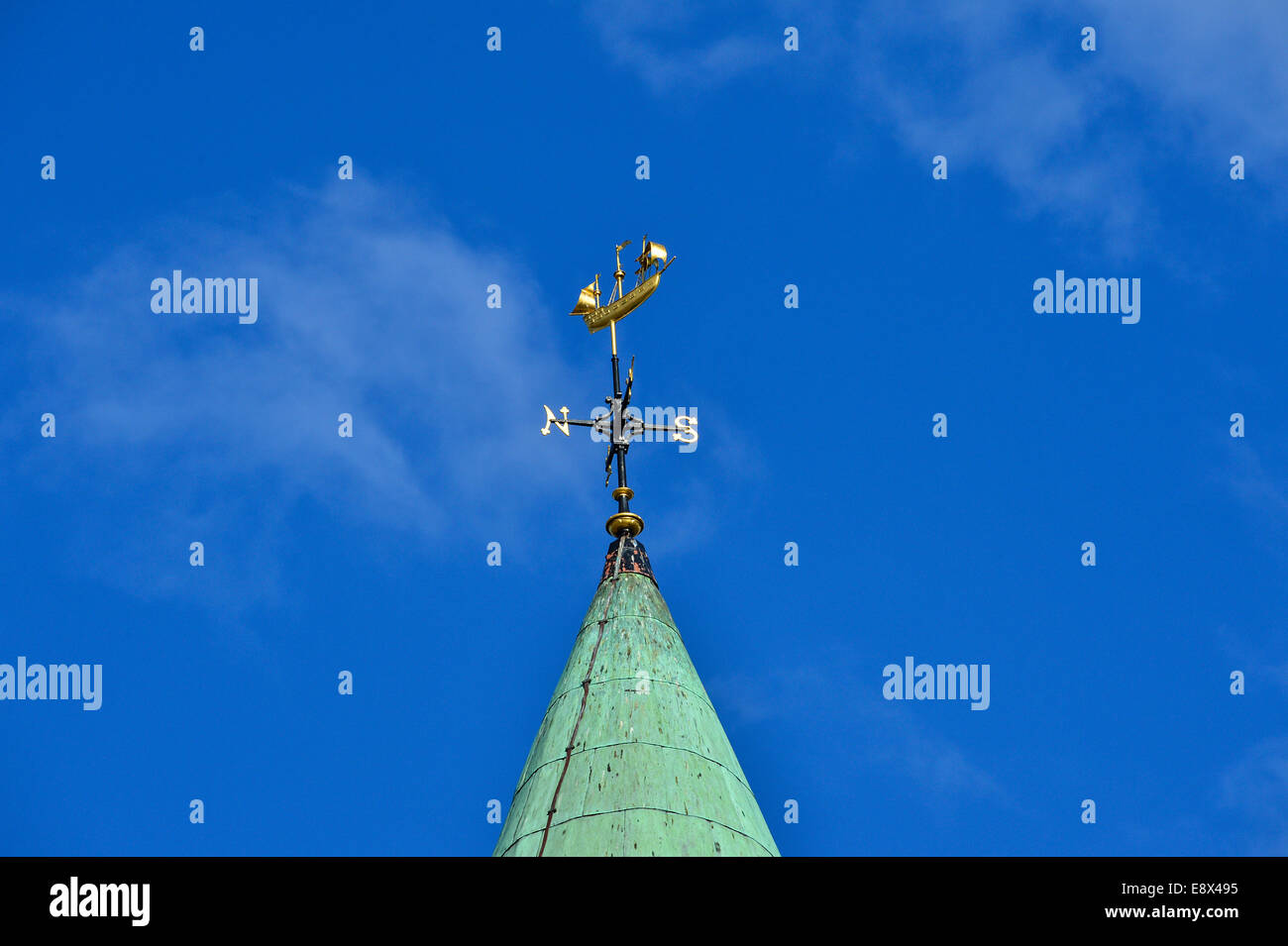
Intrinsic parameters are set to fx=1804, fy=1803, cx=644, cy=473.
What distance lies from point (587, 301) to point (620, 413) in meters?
2.09

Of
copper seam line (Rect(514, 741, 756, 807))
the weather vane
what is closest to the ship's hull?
the weather vane

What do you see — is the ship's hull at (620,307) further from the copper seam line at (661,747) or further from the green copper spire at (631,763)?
the copper seam line at (661,747)

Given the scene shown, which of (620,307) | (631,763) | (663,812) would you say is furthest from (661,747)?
(620,307)

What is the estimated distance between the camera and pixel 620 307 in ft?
81.9

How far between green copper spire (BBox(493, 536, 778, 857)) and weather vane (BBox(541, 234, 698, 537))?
1.89m

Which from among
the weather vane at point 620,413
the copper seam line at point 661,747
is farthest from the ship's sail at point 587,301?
the copper seam line at point 661,747

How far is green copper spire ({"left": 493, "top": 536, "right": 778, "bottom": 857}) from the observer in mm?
17672

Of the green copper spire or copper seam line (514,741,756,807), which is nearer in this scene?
the green copper spire

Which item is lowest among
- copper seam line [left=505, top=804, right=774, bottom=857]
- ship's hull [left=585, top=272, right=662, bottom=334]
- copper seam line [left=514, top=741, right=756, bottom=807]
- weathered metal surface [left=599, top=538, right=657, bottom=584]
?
copper seam line [left=505, top=804, right=774, bottom=857]

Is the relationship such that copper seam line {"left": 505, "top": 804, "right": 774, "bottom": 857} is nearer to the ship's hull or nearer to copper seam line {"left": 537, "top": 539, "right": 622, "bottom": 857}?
copper seam line {"left": 537, "top": 539, "right": 622, "bottom": 857}
